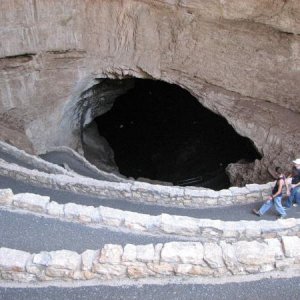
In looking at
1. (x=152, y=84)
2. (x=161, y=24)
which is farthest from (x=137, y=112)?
(x=161, y=24)

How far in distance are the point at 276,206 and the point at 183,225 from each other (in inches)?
92.8

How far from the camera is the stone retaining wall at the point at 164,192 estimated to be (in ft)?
28.3

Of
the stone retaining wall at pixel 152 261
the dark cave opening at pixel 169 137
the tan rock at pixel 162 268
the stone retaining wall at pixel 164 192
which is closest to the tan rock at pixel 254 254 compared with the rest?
the stone retaining wall at pixel 152 261

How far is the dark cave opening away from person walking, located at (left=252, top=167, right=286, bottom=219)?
739 centimetres

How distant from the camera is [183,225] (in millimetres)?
6297

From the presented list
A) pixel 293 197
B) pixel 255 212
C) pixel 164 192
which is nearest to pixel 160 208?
pixel 164 192

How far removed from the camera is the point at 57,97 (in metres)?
15.3

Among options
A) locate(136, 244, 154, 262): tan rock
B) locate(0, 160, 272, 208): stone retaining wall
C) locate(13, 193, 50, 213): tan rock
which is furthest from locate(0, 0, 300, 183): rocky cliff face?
locate(136, 244, 154, 262): tan rock

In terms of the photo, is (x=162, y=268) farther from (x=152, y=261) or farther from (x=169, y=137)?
(x=169, y=137)

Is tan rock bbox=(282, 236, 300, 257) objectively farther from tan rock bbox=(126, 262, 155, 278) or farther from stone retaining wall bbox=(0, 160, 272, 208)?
stone retaining wall bbox=(0, 160, 272, 208)

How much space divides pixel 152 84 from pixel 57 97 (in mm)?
6130

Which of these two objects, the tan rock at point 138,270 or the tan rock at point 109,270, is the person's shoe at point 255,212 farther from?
the tan rock at point 109,270

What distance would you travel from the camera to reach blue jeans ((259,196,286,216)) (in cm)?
767

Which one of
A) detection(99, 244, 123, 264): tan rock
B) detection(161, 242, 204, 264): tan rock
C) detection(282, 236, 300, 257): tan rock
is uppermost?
detection(282, 236, 300, 257): tan rock
